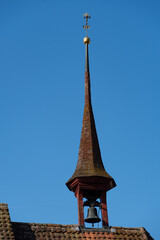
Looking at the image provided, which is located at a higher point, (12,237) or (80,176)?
(80,176)

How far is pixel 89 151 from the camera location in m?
27.1

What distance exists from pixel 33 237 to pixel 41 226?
800 millimetres

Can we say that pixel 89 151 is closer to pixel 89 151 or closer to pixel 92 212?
pixel 89 151

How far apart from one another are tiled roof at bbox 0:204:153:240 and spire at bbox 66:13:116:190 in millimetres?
2146

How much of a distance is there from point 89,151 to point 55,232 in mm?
4251

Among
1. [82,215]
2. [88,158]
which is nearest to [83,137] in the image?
[88,158]

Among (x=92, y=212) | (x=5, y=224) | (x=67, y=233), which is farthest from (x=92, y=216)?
(x=5, y=224)

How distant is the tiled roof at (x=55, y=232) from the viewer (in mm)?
23319

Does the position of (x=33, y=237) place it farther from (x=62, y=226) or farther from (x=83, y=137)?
(x=83, y=137)

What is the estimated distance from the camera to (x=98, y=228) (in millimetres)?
25406

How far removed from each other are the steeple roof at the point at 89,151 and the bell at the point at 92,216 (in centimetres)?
125

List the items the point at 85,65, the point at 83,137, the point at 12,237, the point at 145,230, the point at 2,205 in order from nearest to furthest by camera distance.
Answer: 1. the point at 12,237
2. the point at 2,205
3. the point at 145,230
4. the point at 83,137
5. the point at 85,65

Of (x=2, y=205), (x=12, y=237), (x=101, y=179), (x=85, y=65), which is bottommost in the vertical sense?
(x=12, y=237)

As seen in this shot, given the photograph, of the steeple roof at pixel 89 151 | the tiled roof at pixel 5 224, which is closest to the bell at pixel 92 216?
the steeple roof at pixel 89 151
